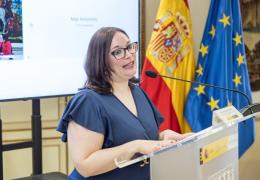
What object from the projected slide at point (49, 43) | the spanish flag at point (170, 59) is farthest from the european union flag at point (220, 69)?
the projected slide at point (49, 43)

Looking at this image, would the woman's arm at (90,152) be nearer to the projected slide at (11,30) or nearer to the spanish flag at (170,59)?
the projected slide at (11,30)

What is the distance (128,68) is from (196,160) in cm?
66

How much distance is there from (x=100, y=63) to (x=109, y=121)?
23cm

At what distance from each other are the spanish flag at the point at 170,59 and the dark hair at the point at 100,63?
1.10 m

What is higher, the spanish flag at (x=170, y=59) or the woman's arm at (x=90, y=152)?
the spanish flag at (x=170, y=59)

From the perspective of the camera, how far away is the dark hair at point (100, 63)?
1.54 metres

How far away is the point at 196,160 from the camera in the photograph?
0.97 metres

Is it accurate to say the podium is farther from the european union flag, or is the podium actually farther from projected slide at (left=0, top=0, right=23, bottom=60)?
the european union flag

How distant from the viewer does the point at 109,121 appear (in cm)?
147

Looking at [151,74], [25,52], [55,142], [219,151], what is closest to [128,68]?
[151,74]

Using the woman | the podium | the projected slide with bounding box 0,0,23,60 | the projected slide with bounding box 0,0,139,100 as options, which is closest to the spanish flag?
the projected slide with bounding box 0,0,139,100

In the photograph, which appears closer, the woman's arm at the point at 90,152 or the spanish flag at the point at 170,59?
the woman's arm at the point at 90,152

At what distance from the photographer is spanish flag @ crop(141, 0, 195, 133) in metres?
2.67

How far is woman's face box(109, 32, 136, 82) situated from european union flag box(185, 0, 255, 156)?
4.10ft
